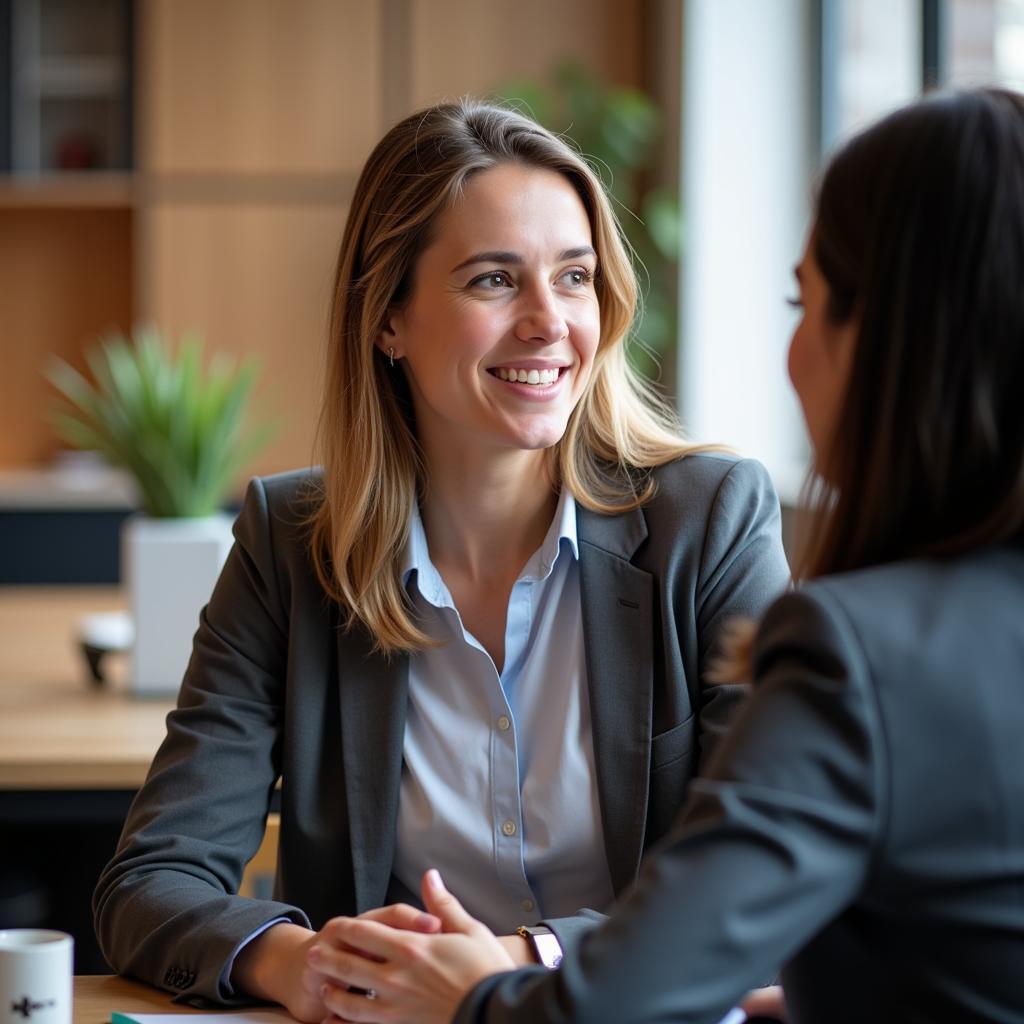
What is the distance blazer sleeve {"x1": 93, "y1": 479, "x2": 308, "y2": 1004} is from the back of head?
2.43 ft

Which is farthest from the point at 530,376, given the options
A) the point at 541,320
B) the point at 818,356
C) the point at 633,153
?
the point at 633,153

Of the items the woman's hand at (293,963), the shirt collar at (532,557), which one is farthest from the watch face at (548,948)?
the shirt collar at (532,557)

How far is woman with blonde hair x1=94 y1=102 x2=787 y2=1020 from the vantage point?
5.14 feet

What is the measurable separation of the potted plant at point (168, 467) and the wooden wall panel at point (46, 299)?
3613mm

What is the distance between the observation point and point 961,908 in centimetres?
84

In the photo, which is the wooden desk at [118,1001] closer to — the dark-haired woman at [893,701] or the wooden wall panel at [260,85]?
the dark-haired woman at [893,701]

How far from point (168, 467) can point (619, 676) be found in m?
1.37

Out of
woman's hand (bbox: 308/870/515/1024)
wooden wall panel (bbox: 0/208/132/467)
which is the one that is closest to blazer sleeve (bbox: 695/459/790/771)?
woman's hand (bbox: 308/870/515/1024)

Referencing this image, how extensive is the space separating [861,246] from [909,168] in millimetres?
56

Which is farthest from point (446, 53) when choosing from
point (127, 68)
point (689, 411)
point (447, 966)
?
point (447, 966)

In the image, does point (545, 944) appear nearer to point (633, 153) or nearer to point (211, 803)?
point (211, 803)

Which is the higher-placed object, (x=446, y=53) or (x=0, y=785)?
(x=446, y=53)

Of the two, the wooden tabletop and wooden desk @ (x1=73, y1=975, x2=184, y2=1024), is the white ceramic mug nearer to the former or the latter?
wooden desk @ (x1=73, y1=975, x2=184, y2=1024)

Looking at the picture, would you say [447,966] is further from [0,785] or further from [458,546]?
[0,785]
